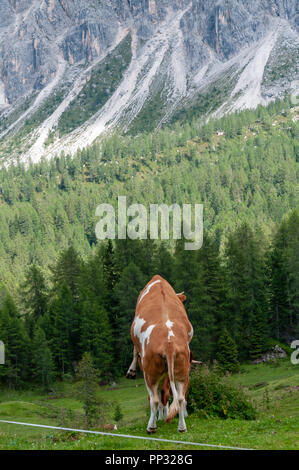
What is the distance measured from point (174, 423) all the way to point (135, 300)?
49545 mm

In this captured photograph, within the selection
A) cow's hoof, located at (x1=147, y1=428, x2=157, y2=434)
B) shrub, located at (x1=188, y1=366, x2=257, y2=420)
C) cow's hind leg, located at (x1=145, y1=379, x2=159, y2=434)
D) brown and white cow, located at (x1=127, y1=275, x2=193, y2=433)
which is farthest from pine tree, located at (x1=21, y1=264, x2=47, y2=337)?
cow's hind leg, located at (x1=145, y1=379, x2=159, y2=434)

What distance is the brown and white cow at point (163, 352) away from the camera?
10.5 meters

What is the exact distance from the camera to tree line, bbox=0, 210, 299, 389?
59.7 meters

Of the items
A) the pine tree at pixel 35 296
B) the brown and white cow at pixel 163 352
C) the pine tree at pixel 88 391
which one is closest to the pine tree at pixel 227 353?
the pine tree at pixel 88 391

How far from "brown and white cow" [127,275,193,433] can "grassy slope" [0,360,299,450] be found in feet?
2.98

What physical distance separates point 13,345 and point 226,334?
31.5 m

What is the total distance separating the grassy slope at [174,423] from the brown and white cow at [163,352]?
35.8 inches

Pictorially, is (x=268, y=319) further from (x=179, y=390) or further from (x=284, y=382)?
(x=179, y=390)

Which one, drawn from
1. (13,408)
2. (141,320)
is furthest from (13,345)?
(141,320)

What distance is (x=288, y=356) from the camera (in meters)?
57.4

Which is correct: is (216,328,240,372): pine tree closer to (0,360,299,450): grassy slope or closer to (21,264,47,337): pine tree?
(0,360,299,450): grassy slope

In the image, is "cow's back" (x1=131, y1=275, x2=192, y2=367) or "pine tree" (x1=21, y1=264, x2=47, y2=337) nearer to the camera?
"cow's back" (x1=131, y1=275, x2=192, y2=367)

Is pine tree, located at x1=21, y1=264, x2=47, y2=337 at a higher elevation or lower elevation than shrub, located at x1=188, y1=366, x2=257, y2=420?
lower

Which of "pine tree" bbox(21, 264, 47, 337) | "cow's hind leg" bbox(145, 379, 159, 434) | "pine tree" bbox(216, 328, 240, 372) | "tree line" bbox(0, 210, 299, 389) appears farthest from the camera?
"pine tree" bbox(21, 264, 47, 337)
